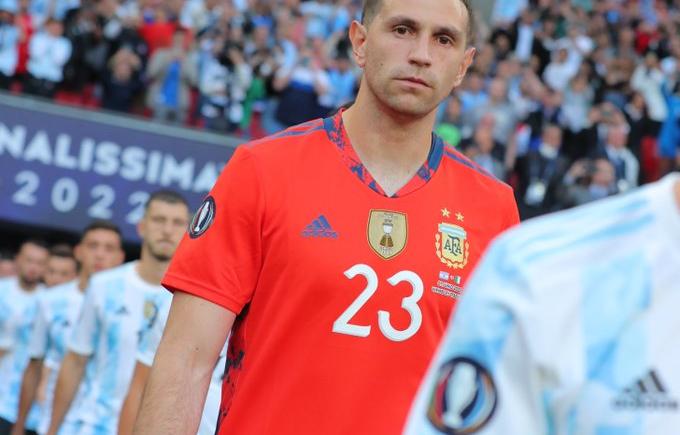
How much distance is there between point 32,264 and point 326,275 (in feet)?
31.9

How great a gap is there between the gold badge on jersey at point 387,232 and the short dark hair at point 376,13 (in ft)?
2.10

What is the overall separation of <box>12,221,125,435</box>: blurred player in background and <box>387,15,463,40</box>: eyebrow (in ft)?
22.9

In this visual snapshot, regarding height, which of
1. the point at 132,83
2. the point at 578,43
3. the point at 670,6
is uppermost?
the point at 670,6

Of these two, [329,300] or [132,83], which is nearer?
[329,300]

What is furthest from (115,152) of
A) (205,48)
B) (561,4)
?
(561,4)

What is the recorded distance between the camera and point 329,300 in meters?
4.06

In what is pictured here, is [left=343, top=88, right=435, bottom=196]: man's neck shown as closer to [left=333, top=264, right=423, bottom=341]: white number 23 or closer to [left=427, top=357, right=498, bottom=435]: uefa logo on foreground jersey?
[left=333, top=264, right=423, bottom=341]: white number 23

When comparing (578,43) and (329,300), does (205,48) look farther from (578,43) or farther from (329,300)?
(329,300)

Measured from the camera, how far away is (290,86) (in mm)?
18422

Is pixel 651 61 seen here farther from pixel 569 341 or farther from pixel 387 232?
pixel 569 341

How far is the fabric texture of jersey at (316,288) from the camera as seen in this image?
407 centimetres

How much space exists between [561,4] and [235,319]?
21417mm

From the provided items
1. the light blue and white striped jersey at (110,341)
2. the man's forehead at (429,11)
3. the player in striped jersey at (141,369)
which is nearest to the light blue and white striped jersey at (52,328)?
the light blue and white striped jersey at (110,341)

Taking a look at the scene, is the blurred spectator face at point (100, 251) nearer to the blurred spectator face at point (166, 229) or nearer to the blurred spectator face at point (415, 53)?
the blurred spectator face at point (166, 229)
